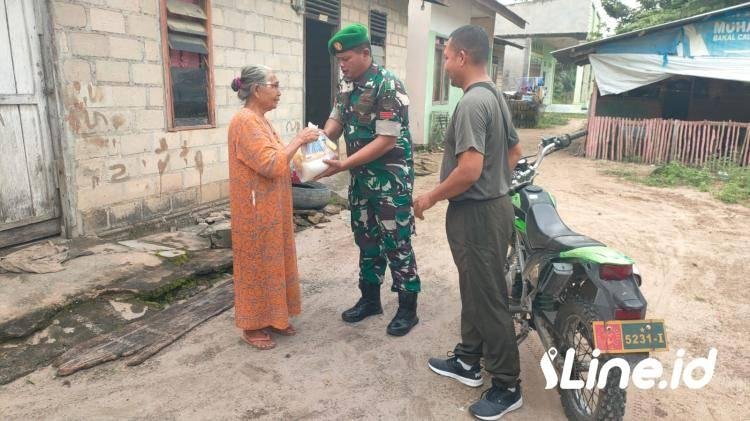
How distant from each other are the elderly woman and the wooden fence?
32.6ft

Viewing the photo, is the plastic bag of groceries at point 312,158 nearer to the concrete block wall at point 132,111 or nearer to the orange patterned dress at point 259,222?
the orange patterned dress at point 259,222

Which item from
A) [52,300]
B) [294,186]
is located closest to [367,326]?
[52,300]

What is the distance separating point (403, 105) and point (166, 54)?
3.03m

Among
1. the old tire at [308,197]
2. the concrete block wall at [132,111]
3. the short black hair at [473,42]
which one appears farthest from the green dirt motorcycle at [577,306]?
the concrete block wall at [132,111]

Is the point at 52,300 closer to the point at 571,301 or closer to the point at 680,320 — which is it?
the point at 571,301

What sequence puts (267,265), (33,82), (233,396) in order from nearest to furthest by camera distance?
(233,396) < (267,265) < (33,82)

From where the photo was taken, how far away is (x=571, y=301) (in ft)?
8.02

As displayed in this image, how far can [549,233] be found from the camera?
8.68 ft

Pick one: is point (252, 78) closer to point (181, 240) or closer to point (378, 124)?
point (378, 124)

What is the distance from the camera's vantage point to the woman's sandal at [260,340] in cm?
315

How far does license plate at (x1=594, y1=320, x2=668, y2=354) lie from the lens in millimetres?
2119

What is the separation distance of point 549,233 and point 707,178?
818 centimetres

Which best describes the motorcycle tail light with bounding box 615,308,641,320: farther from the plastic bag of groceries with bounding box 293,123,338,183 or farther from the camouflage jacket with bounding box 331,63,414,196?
the plastic bag of groceries with bounding box 293,123,338,183

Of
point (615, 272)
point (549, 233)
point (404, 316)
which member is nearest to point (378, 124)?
point (549, 233)
